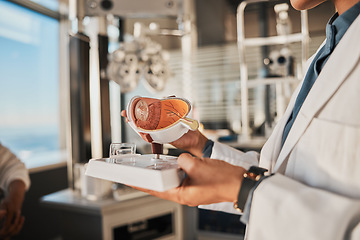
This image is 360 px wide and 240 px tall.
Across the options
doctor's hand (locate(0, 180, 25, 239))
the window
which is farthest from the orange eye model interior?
the window

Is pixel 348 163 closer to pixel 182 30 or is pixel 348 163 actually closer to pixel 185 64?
pixel 182 30

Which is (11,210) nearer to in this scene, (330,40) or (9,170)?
(9,170)

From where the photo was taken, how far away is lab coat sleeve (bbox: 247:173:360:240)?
1.61 feet

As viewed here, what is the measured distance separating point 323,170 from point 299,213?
120 mm

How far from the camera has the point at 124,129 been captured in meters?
2.67

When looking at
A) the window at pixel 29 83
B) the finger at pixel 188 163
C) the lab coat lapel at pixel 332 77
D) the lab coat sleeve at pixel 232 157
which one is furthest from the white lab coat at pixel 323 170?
the window at pixel 29 83

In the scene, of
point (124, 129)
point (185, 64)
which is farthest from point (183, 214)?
point (185, 64)

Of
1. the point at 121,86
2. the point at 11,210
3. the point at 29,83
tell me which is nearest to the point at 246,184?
the point at 121,86

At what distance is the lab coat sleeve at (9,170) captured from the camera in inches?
64.7

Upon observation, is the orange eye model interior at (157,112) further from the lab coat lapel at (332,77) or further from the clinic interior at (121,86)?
the lab coat lapel at (332,77)

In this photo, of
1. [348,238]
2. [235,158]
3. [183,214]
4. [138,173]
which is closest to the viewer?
[348,238]

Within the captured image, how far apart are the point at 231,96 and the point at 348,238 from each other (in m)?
3.33

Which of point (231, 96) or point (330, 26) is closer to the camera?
point (330, 26)

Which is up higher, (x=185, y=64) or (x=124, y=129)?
(x=185, y=64)
